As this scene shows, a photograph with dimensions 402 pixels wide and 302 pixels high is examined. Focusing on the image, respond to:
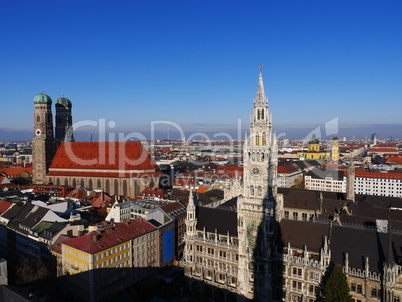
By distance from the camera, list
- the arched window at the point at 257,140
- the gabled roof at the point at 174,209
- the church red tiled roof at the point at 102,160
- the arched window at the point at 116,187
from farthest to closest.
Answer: the church red tiled roof at the point at 102,160
the arched window at the point at 116,187
the gabled roof at the point at 174,209
the arched window at the point at 257,140

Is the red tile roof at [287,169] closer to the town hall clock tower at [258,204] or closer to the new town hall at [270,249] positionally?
the new town hall at [270,249]

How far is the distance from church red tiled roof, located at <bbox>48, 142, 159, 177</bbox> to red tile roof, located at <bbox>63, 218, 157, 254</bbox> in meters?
55.5

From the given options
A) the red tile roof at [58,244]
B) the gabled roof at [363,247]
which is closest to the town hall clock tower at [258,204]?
the gabled roof at [363,247]

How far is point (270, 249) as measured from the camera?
52375 mm

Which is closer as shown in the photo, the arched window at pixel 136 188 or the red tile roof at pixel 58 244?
the red tile roof at pixel 58 244

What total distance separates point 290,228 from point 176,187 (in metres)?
77.2

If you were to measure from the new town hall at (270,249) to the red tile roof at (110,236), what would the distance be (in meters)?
10.5

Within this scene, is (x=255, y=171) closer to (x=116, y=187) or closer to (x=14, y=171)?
(x=116, y=187)

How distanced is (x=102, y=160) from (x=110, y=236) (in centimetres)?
7402

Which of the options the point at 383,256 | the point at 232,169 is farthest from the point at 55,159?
the point at 383,256

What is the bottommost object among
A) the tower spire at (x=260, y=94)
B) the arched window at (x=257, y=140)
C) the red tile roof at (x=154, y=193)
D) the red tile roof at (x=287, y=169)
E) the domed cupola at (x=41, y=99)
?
the red tile roof at (x=154, y=193)

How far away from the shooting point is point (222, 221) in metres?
63.7

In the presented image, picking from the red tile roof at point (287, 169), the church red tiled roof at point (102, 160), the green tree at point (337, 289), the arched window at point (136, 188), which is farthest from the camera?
the red tile roof at point (287, 169)

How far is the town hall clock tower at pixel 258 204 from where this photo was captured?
5272 cm
